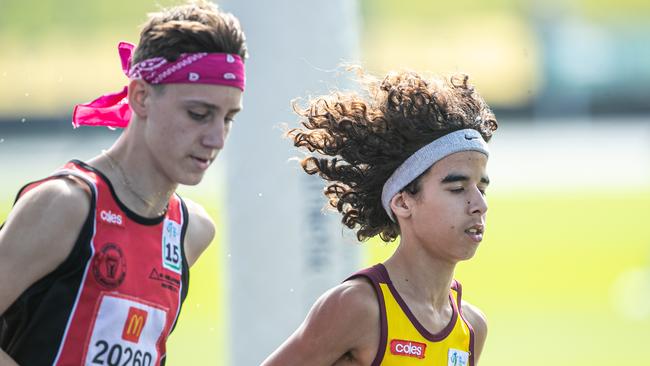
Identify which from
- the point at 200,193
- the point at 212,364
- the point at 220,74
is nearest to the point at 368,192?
the point at 220,74

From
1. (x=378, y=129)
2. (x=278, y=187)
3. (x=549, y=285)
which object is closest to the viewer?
(x=378, y=129)

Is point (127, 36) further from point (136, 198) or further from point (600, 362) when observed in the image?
point (136, 198)

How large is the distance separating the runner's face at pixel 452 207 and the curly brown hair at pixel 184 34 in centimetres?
71

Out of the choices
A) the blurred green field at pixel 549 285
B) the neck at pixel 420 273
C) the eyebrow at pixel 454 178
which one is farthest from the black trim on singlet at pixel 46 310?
the blurred green field at pixel 549 285

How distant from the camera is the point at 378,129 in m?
3.68

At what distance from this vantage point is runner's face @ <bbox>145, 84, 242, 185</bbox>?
10.1 feet

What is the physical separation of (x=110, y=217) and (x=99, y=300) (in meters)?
0.22

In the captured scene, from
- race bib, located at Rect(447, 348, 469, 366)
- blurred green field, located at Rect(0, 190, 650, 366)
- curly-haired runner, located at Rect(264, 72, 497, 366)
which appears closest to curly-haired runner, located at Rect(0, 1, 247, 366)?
curly-haired runner, located at Rect(264, 72, 497, 366)

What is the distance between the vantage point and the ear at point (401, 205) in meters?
3.55

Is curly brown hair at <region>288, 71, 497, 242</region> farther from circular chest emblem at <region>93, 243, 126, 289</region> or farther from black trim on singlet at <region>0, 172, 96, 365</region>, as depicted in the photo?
black trim on singlet at <region>0, 172, 96, 365</region>

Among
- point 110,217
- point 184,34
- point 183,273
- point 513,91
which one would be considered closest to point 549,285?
point 513,91

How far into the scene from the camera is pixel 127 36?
1752 cm

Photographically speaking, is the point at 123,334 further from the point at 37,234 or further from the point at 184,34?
the point at 184,34

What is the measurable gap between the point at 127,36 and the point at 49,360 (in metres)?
14.9
